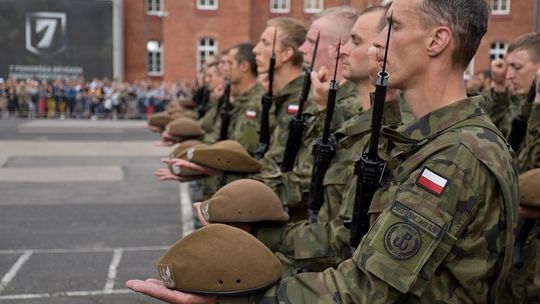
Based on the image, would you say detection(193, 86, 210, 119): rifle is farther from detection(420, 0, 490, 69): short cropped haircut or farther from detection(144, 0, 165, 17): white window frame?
detection(144, 0, 165, 17): white window frame

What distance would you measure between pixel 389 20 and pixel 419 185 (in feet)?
Answer: 1.90

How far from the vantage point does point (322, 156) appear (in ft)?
10.1

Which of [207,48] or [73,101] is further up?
[207,48]

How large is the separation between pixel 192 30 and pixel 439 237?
3439cm

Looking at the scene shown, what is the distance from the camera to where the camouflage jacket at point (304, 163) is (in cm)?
364

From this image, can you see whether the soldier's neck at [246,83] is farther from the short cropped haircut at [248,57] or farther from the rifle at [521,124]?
the rifle at [521,124]

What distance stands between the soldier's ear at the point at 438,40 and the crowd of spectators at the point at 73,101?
26751 mm

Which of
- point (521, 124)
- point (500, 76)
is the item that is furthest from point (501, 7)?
point (521, 124)

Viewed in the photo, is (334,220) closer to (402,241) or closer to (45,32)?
(402,241)

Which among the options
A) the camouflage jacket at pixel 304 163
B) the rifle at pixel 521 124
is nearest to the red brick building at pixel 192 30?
the rifle at pixel 521 124

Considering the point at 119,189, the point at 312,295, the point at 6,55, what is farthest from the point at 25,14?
the point at 312,295

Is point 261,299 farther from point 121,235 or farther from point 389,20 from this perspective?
point 121,235

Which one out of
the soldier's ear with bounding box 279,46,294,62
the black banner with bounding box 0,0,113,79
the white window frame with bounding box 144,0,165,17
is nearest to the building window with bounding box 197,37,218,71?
the white window frame with bounding box 144,0,165,17

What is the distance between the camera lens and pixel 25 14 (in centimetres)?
3294
